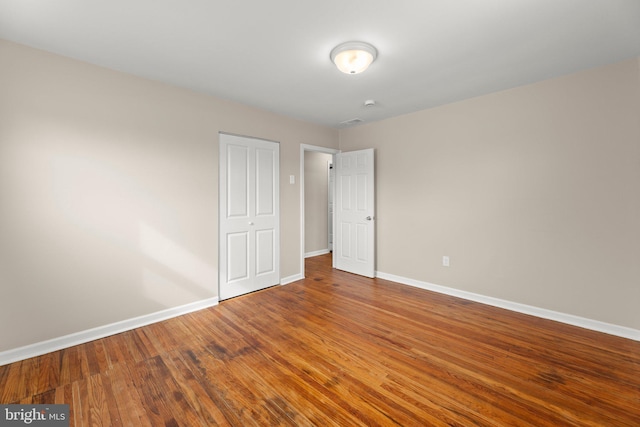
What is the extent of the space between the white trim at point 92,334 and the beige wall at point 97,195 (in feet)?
0.17

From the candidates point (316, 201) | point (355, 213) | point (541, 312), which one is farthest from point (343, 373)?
point (316, 201)

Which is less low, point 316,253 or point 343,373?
point 316,253

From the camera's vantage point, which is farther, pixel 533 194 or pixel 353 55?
pixel 533 194

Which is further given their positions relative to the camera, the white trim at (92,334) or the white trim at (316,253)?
the white trim at (316,253)

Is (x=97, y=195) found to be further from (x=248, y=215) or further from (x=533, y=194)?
(x=533, y=194)

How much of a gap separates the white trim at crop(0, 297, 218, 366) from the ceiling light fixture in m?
2.93

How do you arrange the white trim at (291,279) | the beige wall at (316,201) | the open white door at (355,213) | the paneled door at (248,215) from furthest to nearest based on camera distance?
the beige wall at (316,201) → the open white door at (355,213) → the white trim at (291,279) → the paneled door at (248,215)

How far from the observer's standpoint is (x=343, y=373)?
1940 mm

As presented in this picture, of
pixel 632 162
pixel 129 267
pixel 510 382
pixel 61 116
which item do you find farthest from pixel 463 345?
pixel 61 116

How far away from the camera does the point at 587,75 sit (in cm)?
255

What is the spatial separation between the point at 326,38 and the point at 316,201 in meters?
4.18

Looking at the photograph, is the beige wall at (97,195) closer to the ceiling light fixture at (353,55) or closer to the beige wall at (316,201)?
the ceiling light fixture at (353,55)

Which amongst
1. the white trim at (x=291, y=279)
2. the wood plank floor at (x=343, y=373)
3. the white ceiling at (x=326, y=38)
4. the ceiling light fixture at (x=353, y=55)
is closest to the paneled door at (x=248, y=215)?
the white trim at (x=291, y=279)

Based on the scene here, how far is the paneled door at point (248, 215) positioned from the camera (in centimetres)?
334
